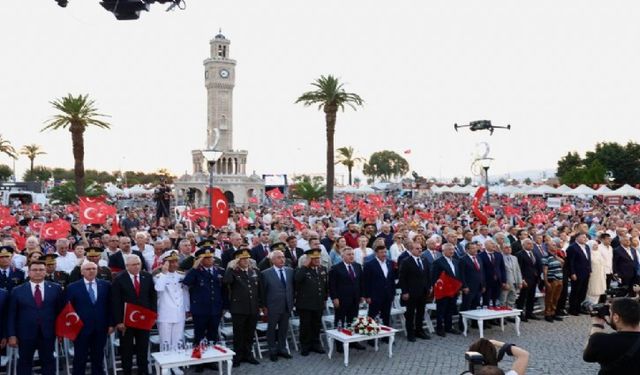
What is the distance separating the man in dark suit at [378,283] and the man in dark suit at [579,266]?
5363 millimetres

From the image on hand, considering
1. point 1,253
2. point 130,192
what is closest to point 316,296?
point 1,253

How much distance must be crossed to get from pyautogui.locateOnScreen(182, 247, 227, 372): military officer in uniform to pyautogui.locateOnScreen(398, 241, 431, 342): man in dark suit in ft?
12.5

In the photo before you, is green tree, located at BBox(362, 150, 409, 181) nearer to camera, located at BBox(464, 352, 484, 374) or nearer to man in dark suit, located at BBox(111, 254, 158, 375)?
man in dark suit, located at BBox(111, 254, 158, 375)

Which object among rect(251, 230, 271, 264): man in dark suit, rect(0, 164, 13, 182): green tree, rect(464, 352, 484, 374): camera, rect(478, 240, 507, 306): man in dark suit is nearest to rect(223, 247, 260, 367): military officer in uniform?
rect(251, 230, 271, 264): man in dark suit

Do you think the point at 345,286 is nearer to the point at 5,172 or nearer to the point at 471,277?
the point at 471,277

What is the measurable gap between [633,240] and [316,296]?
29.5ft

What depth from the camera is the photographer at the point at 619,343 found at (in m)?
4.49

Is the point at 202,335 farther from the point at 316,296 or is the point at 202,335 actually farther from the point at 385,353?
the point at 385,353

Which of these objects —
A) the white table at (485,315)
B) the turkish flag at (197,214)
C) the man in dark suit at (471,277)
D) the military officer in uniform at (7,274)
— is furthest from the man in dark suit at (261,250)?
the turkish flag at (197,214)

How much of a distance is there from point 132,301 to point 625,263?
38.0 feet

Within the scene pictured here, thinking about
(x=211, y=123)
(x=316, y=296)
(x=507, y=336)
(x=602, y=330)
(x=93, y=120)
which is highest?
(x=211, y=123)

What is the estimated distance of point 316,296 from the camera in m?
10.7

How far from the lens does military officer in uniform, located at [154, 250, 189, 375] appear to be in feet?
30.8

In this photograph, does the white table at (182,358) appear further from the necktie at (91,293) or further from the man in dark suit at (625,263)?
the man in dark suit at (625,263)
